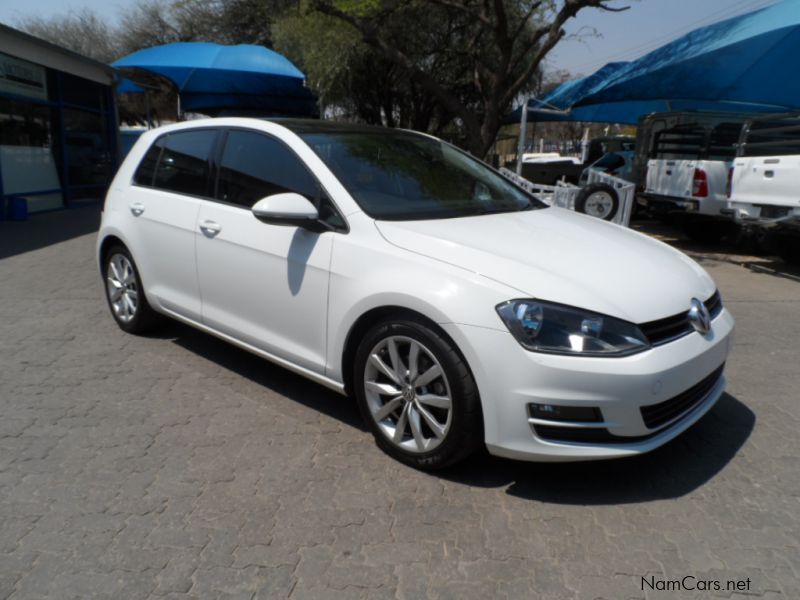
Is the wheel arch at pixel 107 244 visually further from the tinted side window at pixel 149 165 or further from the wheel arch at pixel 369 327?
the wheel arch at pixel 369 327

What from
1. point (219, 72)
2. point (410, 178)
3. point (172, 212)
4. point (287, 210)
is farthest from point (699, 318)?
point (219, 72)

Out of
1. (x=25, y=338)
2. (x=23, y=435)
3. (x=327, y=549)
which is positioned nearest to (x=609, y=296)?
(x=327, y=549)

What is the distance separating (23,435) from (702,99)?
12.3m

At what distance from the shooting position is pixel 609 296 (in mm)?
2682

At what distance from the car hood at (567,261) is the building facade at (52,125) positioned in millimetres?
11005

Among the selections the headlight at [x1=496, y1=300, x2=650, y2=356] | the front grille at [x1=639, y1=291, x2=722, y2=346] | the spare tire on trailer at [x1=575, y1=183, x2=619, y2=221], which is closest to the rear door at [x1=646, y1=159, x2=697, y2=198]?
the spare tire on trailer at [x1=575, y1=183, x2=619, y2=221]

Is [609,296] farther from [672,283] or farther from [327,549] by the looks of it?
[327,549]

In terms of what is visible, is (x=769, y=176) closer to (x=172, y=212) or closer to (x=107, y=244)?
(x=172, y=212)

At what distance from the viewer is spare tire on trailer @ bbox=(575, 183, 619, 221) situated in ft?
29.3

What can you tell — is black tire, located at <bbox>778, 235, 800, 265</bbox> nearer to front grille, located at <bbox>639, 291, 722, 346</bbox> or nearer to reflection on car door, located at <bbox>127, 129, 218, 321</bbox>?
front grille, located at <bbox>639, 291, 722, 346</bbox>

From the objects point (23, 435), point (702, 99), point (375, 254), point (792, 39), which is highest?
point (792, 39)

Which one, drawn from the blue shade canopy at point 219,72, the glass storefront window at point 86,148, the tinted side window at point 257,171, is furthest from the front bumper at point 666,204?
the glass storefront window at point 86,148

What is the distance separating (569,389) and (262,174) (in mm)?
2179

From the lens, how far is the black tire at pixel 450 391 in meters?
2.69
